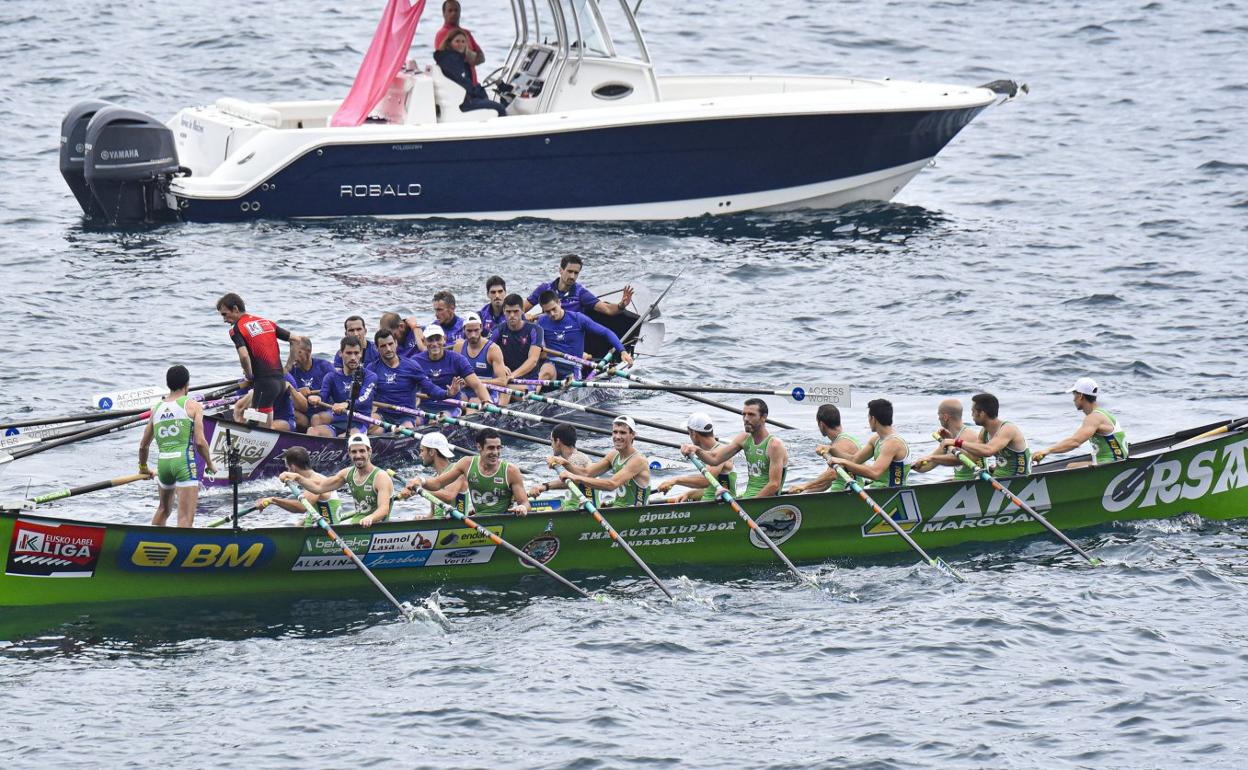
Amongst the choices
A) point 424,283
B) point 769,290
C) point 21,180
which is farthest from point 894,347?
point 21,180

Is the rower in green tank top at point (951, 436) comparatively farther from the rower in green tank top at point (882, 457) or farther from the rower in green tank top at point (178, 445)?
the rower in green tank top at point (178, 445)

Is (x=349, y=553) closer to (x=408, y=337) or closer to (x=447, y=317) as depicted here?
(x=408, y=337)

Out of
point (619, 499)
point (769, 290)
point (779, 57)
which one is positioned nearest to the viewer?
point (619, 499)

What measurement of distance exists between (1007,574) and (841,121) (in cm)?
1235

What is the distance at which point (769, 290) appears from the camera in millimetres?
27922

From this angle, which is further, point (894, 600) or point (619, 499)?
point (619, 499)

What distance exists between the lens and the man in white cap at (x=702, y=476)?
1911cm

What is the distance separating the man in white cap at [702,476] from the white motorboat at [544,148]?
10314 millimetres

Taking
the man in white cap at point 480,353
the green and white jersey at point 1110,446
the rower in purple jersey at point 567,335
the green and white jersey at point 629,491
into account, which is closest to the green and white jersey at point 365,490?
the green and white jersey at point 629,491

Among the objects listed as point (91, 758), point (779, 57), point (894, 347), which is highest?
point (779, 57)

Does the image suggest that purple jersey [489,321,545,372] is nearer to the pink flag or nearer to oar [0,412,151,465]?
oar [0,412,151,465]

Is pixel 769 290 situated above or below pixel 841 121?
below

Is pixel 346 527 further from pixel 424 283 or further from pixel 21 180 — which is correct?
pixel 21 180

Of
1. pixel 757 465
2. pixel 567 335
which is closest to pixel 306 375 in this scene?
pixel 567 335
